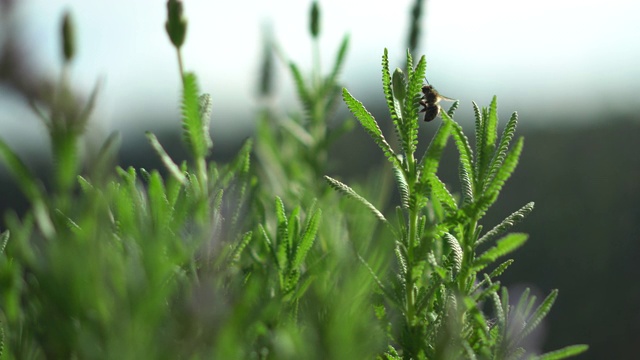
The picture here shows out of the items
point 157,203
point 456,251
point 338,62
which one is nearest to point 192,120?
point 157,203

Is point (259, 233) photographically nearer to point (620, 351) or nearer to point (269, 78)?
point (269, 78)

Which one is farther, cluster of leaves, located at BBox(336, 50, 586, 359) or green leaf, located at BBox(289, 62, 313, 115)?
green leaf, located at BBox(289, 62, 313, 115)

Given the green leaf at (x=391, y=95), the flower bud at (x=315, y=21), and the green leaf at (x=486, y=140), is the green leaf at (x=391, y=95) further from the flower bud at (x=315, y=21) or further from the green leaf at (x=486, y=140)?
the flower bud at (x=315, y=21)

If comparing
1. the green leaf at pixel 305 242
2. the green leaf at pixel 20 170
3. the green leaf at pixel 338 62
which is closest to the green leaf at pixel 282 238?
the green leaf at pixel 305 242

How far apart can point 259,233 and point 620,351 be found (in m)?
2.67

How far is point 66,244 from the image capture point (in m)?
0.31

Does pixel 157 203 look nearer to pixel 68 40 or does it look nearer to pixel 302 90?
pixel 68 40

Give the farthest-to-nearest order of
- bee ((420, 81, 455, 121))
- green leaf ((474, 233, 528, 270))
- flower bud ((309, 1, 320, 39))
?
1. flower bud ((309, 1, 320, 39))
2. bee ((420, 81, 455, 121))
3. green leaf ((474, 233, 528, 270))

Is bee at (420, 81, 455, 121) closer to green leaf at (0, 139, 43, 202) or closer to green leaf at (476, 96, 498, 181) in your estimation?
green leaf at (476, 96, 498, 181)

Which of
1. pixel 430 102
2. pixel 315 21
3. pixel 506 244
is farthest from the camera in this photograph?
pixel 315 21

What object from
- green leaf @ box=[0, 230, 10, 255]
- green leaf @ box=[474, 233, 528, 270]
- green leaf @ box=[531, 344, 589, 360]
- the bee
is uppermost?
the bee

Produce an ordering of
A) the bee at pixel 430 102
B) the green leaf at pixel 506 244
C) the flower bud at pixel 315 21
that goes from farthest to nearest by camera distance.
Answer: the flower bud at pixel 315 21 < the bee at pixel 430 102 < the green leaf at pixel 506 244

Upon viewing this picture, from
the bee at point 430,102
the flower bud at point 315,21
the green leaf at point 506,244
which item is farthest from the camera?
the flower bud at point 315,21

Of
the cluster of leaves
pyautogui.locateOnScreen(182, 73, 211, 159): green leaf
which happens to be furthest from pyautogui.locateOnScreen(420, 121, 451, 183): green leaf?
pyautogui.locateOnScreen(182, 73, 211, 159): green leaf
